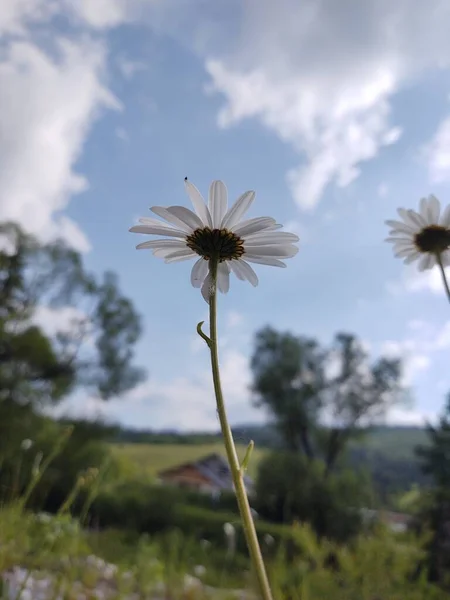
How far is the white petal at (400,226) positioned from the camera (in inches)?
41.0

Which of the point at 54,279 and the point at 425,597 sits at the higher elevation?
the point at 54,279

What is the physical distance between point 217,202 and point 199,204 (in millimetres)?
22

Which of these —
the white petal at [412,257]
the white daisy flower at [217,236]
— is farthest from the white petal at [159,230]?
the white petal at [412,257]

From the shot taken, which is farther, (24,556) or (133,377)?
(133,377)

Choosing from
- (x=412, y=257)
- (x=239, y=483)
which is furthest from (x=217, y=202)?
(x=412, y=257)

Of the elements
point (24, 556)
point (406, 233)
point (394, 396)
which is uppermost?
point (394, 396)

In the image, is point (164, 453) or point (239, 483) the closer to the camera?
point (239, 483)

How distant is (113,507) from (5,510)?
712 cm

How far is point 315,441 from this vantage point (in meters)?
15.1

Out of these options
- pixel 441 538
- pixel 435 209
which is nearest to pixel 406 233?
pixel 435 209

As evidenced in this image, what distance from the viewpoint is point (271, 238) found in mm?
623

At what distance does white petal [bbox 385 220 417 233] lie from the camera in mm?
1042

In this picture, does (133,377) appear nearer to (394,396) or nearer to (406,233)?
(394,396)

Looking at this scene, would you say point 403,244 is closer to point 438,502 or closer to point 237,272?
point 237,272
